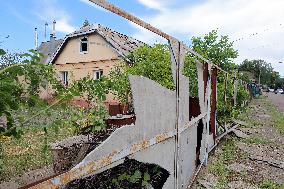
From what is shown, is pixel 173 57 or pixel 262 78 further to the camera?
pixel 262 78

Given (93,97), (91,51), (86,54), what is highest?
(91,51)

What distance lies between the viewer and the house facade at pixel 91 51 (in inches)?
853

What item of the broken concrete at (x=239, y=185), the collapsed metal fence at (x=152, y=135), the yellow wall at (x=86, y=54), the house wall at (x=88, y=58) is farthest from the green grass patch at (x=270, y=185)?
the yellow wall at (x=86, y=54)

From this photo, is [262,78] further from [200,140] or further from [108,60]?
[200,140]

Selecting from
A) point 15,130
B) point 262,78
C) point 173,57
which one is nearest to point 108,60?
point 173,57

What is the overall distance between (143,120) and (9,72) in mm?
1200

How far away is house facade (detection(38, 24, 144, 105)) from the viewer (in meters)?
21.7

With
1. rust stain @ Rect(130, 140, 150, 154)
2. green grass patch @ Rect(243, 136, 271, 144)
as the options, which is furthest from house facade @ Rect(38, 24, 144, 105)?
rust stain @ Rect(130, 140, 150, 154)

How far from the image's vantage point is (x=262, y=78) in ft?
325

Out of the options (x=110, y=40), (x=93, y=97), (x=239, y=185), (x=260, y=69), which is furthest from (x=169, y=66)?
(x=260, y=69)

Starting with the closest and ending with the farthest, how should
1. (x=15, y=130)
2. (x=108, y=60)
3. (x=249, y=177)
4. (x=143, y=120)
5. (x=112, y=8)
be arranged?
(x=15, y=130)
(x=112, y=8)
(x=143, y=120)
(x=249, y=177)
(x=108, y=60)

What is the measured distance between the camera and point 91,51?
77.3ft

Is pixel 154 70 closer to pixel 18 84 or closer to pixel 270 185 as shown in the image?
pixel 270 185

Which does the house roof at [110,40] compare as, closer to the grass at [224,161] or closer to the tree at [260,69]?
the grass at [224,161]
